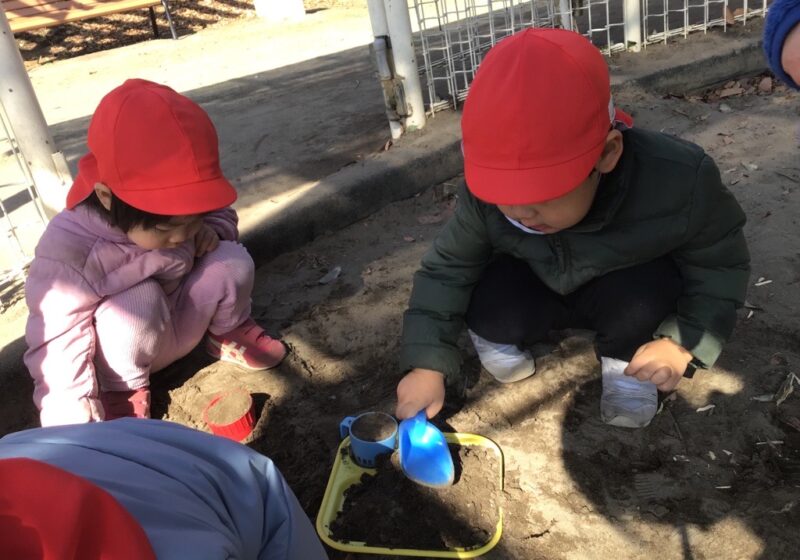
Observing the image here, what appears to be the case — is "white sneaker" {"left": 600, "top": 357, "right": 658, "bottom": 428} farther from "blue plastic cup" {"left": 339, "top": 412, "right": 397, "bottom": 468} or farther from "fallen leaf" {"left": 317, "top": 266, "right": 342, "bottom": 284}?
"fallen leaf" {"left": 317, "top": 266, "right": 342, "bottom": 284}

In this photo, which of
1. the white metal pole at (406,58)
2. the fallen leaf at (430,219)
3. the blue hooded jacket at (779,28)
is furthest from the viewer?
the white metal pole at (406,58)

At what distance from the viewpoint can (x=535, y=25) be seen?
3.87 meters

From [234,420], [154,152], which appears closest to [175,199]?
[154,152]

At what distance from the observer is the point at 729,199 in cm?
169

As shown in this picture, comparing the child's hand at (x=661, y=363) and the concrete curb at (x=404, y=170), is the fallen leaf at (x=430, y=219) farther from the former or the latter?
the child's hand at (x=661, y=363)

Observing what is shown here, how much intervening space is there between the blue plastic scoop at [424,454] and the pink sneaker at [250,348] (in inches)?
26.7

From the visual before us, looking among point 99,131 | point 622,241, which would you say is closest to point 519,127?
point 622,241

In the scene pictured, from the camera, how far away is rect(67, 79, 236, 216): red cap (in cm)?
170

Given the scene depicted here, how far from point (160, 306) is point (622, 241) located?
1.28m

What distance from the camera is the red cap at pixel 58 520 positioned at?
62 cm

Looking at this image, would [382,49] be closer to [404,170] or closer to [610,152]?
[404,170]

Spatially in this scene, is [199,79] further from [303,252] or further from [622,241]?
Answer: [622,241]

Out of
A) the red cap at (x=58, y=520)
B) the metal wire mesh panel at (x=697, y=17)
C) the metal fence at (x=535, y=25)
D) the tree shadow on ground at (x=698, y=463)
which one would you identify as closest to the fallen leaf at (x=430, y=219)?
the metal fence at (x=535, y=25)

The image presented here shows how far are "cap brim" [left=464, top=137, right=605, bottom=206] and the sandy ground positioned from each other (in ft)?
2.46
